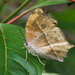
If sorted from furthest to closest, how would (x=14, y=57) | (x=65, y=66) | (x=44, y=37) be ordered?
(x=65, y=66) → (x=44, y=37) → (x=14, y=57)

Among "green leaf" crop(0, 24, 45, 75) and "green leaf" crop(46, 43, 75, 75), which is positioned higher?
"green leaf" crop(0, 24, 45, 75)

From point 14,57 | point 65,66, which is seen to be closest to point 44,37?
point 14,57

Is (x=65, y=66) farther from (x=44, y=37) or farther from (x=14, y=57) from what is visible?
(x=14, y=57)

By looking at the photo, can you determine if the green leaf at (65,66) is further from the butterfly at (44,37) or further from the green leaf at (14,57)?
the green leaf at (14,57)

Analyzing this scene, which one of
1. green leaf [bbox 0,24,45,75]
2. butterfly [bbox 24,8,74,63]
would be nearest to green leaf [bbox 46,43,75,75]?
butterfly [bbox 24,8,74,63]

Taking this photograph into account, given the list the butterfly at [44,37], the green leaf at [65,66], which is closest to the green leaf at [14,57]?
the butterfly at [44,37]

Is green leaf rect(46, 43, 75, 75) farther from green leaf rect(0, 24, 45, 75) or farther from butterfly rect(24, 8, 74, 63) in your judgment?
green leaf rect(0, 24, 45, 75)
